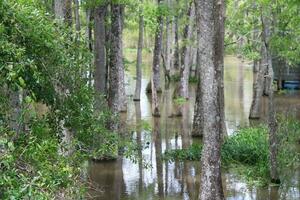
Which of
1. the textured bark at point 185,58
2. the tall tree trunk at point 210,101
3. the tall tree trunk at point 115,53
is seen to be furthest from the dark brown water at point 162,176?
the textured bark at point 185,58

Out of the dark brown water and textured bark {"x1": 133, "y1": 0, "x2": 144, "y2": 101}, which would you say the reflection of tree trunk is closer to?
the dark brown water

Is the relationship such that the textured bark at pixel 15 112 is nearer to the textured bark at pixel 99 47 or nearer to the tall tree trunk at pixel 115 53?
the textured bark at pixel 99 47

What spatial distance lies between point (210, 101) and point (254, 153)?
16.2ft

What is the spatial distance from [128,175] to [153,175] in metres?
0.69

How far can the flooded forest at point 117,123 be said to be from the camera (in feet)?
18.8

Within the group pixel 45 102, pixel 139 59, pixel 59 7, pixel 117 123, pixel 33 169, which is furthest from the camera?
pixel 139 59

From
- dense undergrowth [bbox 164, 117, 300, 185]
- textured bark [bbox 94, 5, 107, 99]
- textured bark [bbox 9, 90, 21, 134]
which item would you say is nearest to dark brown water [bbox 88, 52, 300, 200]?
dense undergrowth [bbox 164, 117, 300, 185]

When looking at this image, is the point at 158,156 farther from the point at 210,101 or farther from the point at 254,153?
the point at 210,101

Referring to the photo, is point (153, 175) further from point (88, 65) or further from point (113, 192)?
point (88, 65)

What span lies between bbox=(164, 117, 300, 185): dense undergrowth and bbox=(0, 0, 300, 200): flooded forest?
0.03 m

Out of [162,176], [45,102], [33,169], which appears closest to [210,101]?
[45,102]

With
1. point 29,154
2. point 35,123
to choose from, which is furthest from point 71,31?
point 29,154

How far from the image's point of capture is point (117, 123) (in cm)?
1371

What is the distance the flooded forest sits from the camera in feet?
18.8
